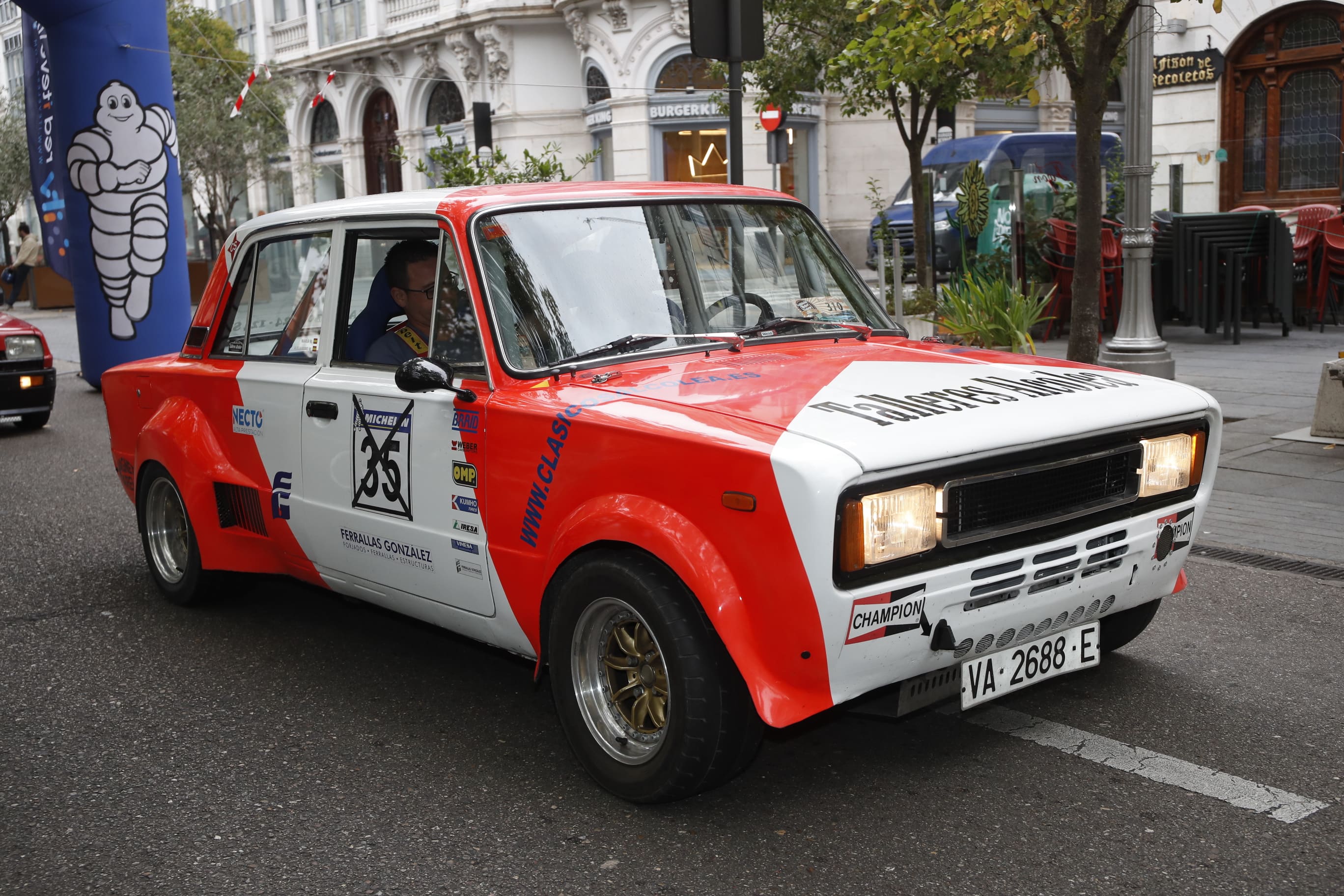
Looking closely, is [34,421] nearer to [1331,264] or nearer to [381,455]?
[381,455]

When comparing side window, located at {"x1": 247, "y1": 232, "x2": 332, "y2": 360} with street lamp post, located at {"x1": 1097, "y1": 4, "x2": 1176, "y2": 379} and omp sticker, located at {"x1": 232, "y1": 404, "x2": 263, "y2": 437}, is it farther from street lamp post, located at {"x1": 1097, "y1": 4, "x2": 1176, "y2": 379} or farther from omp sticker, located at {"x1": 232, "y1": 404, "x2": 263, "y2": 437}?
street lamp post, located at {"x1": 1097, "y1": 4, "x2": 1176, "y2": 379}

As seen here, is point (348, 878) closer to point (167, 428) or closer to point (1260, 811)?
point (1260, 811)

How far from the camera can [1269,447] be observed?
870 cm

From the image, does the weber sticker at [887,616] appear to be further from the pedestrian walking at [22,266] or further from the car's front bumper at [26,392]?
the pedestrian walking at [22,266]

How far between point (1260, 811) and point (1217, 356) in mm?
10872

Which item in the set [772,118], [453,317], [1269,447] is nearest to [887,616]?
[453,317]

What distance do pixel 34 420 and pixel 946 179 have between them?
52.2ft

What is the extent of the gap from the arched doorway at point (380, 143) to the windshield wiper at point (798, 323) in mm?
37531

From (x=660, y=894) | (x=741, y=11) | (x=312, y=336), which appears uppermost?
(x=741, y=11)

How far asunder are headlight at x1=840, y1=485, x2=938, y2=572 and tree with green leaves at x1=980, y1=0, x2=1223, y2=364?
21.1 ft

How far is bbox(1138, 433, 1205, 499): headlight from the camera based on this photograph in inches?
152

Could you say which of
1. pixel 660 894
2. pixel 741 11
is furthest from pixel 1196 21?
pixel 660 894

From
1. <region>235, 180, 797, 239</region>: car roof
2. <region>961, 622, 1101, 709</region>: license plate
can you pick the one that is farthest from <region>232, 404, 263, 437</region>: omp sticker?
<region>961, 622, 1101, 709</region>: license plate

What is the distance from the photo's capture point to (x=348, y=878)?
3.31m
